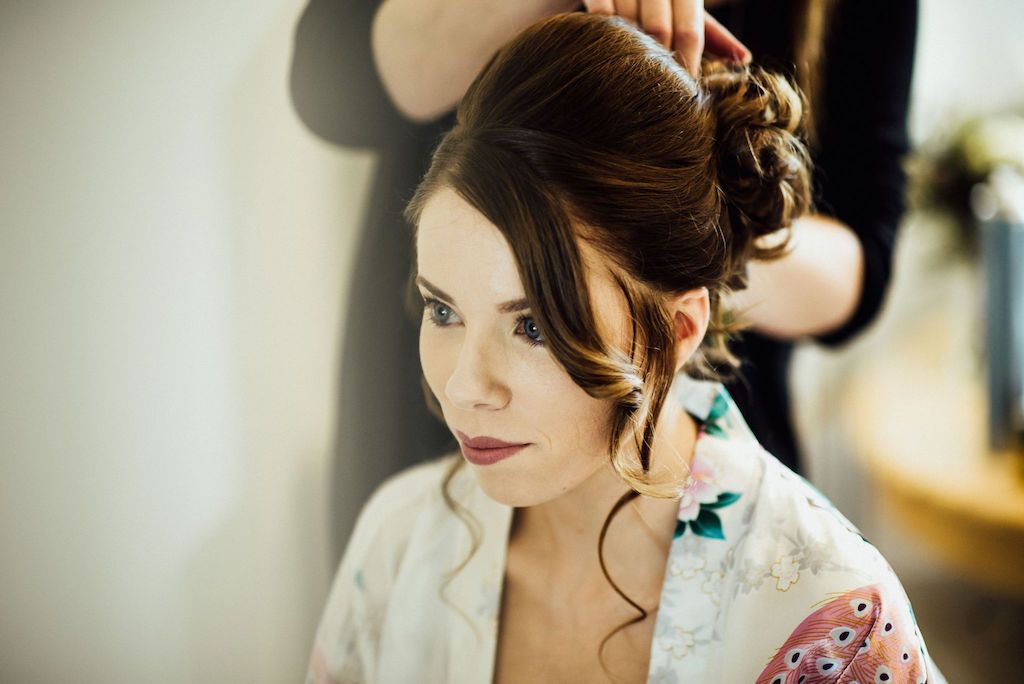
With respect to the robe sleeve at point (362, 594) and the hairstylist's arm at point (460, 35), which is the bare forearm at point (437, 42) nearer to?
the hairstylist's arm at point (460, 35)

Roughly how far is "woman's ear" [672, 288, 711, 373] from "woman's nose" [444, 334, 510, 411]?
0.11 metres

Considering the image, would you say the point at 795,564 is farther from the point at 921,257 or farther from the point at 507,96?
the point at 921,257

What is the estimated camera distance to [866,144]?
71cm

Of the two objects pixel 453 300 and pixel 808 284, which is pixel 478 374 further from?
pixel 808 284

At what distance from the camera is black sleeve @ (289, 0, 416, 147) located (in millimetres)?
521

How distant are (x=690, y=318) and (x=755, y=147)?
11 centimetres

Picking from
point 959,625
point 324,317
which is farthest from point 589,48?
point 959,625

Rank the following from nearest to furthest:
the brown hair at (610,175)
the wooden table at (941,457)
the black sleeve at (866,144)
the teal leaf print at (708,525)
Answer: the brown hair at (610,175), the teal leaf print at (708,525), the black sleeve at (866,144), the wooden table at (941,457)

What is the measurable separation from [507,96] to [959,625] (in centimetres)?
74

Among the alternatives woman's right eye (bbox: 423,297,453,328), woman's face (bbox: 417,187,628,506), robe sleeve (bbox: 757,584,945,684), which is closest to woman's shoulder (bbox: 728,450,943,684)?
robe sleeve (bbox: 757,584,945,684)

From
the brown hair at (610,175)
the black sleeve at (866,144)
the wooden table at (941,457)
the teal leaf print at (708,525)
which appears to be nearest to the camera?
the brown hair at (610,175)

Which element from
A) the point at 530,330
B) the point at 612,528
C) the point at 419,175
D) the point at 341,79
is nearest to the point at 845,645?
the point at 612,528

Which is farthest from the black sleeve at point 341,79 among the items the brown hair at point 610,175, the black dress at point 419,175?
the brown hair at point 610,175

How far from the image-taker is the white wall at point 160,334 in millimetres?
449
